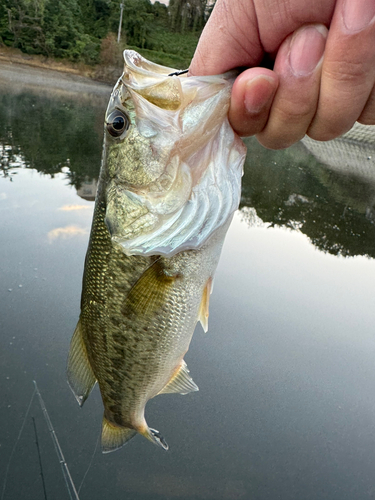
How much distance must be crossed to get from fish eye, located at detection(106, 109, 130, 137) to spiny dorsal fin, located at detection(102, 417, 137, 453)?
118 centimetres

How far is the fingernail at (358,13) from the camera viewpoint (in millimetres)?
900

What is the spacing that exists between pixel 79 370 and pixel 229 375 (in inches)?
67.8

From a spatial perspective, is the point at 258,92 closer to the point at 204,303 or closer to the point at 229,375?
the point at 204,303

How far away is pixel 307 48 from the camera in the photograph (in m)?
1.04

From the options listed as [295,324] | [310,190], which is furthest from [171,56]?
[295,324]

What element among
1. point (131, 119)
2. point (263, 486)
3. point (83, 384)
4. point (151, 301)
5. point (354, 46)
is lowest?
point (263, 486)

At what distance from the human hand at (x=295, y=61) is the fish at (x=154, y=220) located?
8cm

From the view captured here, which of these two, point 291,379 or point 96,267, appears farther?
point 291,379

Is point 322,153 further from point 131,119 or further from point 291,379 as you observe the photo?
point 131,119

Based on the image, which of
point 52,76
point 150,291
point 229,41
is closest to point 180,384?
point 150,291

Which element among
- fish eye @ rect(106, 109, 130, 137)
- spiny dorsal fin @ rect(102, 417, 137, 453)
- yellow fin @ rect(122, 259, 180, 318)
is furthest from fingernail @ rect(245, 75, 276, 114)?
spiny dorsal fin @ rect(102, 417, 137, 453)

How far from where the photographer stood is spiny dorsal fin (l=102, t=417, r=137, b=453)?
1.70m

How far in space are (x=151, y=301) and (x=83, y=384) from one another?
524 mm

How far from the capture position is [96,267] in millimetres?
1450
